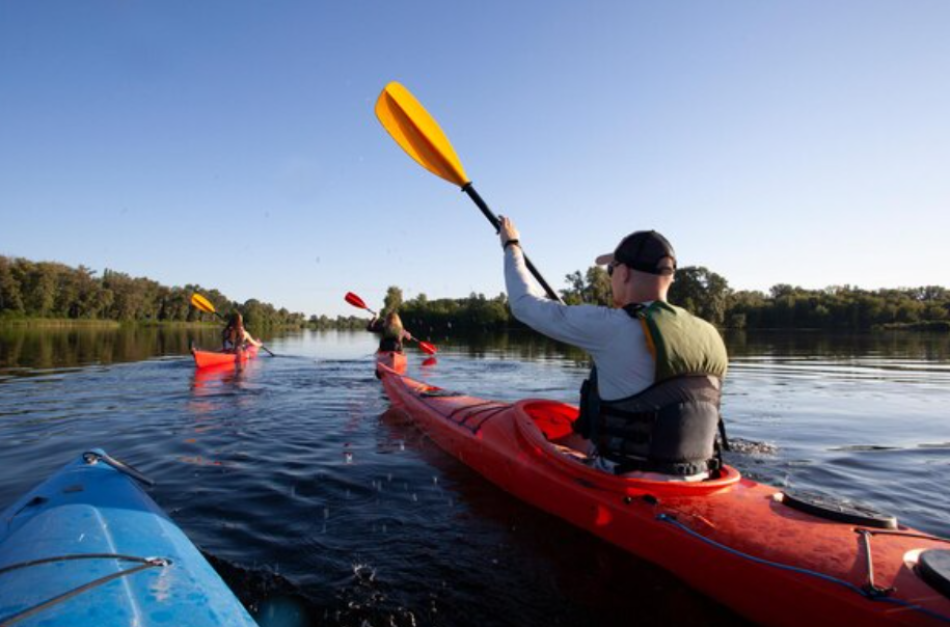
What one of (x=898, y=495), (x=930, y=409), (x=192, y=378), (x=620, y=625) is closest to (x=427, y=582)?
(x=620, y=625)

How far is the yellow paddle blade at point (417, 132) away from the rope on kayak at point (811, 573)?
4053 millimetres

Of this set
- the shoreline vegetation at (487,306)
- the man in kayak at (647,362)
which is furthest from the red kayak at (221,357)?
the shoreline vegetation at (487,306)

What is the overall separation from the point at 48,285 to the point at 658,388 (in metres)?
88.5

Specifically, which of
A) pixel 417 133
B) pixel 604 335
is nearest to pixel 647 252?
pixel 604 335

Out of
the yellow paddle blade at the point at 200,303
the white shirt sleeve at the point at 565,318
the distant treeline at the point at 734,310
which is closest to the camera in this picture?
the white shirt sleeve at the point at 565,318

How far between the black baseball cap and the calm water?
1.89m

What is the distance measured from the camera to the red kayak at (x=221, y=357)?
14.1 meters

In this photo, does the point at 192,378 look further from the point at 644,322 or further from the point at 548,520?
the point at 644,322

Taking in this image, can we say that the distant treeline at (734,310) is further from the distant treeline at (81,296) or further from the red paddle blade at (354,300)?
the red paddle blade at (354,300)

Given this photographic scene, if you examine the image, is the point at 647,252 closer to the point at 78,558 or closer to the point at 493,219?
the point at 493,219

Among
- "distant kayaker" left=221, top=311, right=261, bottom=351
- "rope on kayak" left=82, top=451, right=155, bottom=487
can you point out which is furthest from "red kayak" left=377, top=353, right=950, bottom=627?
"distant kayaker" left=221, top=311, right=261, bottom=351

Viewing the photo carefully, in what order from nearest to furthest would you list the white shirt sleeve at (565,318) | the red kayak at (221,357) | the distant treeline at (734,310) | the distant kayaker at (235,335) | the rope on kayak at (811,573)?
the rope on kayak at (811,573)
the white shirt sleeve at (565,318)
the red kayak at (221,357)
the distant kayaker at (235,335)
the distant treeline at (734,310)

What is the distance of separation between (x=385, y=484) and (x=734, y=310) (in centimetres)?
8775

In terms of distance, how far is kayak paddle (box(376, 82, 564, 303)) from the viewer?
5.71 meters
